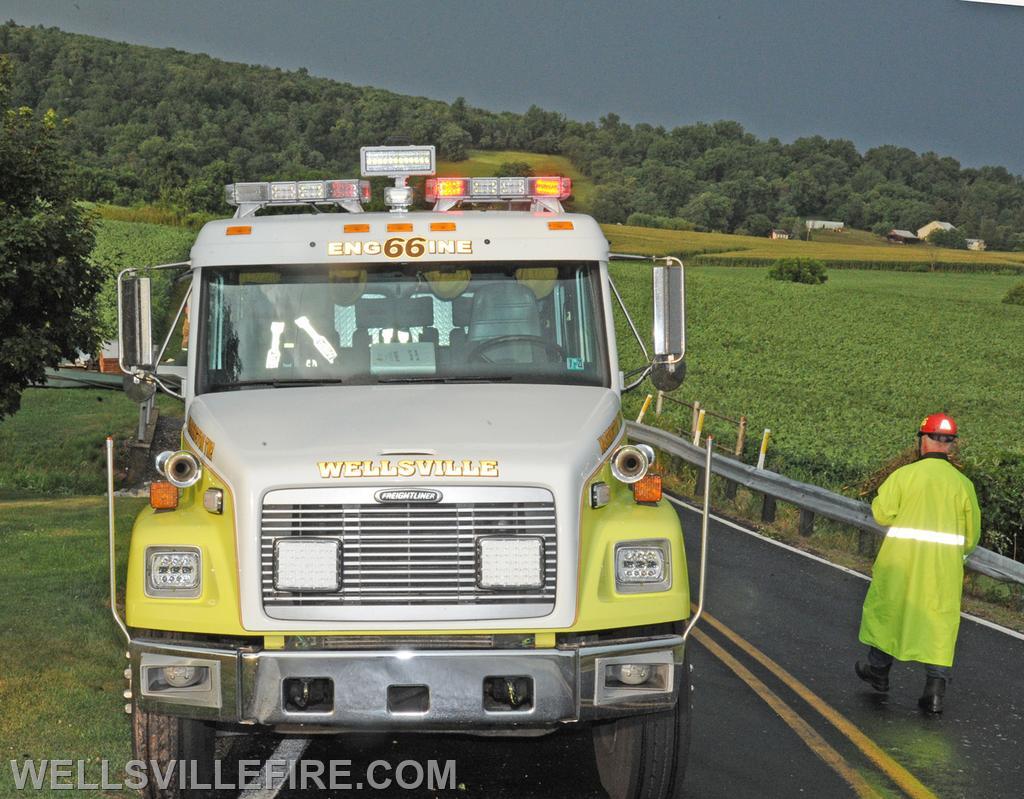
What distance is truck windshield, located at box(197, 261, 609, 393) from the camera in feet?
24.2

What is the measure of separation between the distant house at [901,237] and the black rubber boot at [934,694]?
101617mm

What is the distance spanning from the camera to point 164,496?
6594 millimetres

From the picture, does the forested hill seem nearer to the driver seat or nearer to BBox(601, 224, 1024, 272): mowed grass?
BBox(601, 224, 1024, 272): mowed grass

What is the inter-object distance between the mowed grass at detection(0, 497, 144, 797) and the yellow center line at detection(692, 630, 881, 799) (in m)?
3.43

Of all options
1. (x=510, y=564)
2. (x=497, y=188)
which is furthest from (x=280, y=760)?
(x=497, y=188)

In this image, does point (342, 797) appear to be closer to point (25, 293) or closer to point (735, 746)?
point (735, 746)

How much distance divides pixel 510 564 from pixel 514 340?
67.9 inches

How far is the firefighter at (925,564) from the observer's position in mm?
9016

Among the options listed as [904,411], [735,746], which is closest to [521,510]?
[735,746]

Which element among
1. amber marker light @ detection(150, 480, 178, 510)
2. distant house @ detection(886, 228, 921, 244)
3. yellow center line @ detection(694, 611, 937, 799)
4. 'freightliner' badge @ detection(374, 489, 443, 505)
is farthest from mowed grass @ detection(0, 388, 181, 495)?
distant house @ detection(886, 228, 921, 244)

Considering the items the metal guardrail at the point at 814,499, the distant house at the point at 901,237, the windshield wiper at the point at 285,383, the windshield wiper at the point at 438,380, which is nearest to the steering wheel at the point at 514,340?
the windshield wiper at the point at 438,380

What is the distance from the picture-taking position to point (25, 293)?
84.4ft

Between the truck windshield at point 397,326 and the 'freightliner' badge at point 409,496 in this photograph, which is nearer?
the 'freightliner' badge at point 409,496

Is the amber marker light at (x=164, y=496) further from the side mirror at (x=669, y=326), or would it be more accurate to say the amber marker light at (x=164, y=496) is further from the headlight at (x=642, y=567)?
the side mirror at (x=669, y=326)
